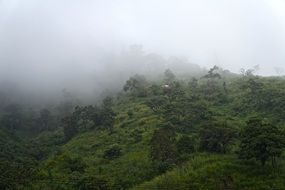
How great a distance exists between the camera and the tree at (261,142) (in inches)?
2886

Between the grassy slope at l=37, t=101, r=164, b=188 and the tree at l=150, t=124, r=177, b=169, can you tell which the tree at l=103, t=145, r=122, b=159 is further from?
the tree at l=150, t=124, r=177, b=169

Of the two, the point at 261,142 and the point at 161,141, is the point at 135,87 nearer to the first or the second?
the point at 161,141

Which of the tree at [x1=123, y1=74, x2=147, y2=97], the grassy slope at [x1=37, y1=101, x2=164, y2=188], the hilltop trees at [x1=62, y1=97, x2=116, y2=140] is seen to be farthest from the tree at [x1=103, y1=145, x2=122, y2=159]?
the tree at [x1=123, y1=74, x2=147, y2=97]

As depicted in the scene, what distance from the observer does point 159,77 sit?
642 ft

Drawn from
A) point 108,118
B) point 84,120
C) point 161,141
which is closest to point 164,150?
point 161,141

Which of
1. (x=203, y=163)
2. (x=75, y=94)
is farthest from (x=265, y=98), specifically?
(x=75, y=94)

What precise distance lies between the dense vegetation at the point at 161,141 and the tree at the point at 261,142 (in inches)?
6.2

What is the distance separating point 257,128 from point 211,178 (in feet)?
36.3

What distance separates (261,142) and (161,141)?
62.4 feet

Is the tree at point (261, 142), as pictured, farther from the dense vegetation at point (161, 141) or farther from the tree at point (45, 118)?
the tree at point (45, 118)

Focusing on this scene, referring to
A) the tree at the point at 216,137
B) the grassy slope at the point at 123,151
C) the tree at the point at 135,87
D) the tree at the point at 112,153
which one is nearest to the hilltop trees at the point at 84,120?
the grassy slope at the point at 123,151

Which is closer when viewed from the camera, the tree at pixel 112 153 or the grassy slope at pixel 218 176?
the grassy slope at pixel 218 176

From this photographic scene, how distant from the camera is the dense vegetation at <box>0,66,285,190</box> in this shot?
252 feet

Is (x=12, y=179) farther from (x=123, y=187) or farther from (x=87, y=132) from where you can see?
(x=87, y=132)
